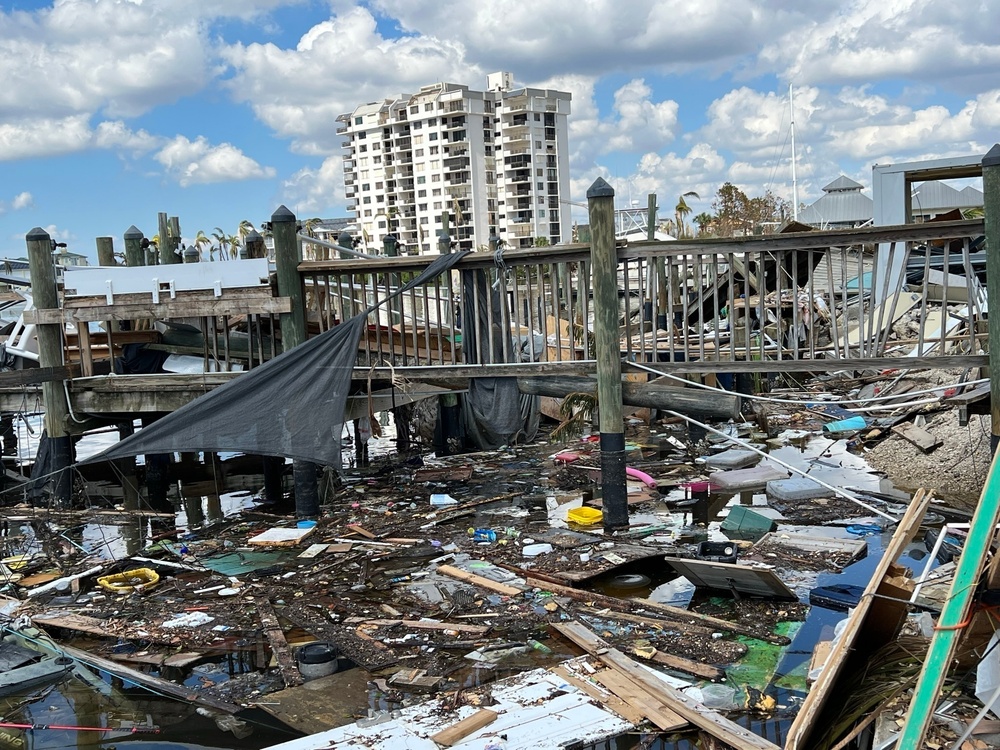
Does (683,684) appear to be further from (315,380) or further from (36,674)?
(315,380)

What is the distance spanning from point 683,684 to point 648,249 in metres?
5.46

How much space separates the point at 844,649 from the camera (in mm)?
5586

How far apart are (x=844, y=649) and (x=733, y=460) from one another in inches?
356

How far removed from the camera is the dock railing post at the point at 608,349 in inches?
419

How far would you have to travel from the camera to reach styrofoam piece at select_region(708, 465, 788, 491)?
43.2 ft

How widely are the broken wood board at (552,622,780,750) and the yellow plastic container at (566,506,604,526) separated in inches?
139

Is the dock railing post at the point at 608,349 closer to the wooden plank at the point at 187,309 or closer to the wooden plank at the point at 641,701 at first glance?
the wooden plank at the point at 187,309

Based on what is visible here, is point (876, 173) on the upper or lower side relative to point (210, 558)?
upper

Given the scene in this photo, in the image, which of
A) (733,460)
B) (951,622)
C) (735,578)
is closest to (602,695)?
(735,578)

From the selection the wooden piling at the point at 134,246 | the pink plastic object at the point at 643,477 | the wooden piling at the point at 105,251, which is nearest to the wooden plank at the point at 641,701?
the pink plastic object at the point at 643,477

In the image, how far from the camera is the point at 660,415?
64.6ft

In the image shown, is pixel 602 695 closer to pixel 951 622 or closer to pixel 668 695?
pixel 668 695

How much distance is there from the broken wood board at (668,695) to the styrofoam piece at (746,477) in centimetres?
602

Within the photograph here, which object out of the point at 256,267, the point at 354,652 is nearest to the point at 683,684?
the point at 354,652
